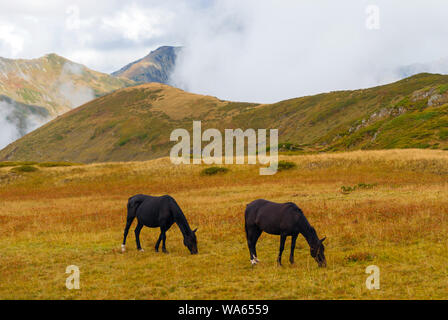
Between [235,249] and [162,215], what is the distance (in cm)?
364

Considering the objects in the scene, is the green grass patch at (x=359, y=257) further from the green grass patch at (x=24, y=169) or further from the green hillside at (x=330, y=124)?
the green hillside at (x=330, y=124)

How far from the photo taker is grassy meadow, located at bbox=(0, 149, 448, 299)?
421 inches

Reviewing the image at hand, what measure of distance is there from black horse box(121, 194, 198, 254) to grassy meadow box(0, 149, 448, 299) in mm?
679

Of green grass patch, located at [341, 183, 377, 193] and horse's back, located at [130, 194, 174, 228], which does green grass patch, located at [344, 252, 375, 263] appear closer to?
horse's back, located at [130, 194, 174, 228]

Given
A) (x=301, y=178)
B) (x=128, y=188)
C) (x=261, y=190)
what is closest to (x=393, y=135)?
(x=301, y=178)

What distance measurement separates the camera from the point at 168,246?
17.0 meters

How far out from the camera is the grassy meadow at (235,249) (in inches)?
421

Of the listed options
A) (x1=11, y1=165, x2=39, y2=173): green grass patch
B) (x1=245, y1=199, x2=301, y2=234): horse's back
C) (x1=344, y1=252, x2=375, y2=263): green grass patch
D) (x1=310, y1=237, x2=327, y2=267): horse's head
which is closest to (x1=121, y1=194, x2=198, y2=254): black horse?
(x1=245, y1=199, x2=301, y2=234): horse's back

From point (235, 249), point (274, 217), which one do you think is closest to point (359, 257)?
point (274, 217)

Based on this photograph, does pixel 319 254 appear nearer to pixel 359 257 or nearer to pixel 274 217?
pixel 359 257

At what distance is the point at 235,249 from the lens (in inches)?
629

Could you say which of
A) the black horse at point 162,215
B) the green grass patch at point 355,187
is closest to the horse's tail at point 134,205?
the black horse at point 162,215
